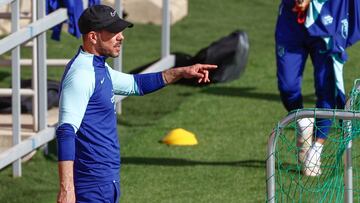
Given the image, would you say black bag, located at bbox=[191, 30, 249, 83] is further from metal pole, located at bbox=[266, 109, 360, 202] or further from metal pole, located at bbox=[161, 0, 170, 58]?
metal pole, located at bbox=[266, 109, 360, 202]

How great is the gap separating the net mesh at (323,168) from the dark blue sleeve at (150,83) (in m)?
0.76

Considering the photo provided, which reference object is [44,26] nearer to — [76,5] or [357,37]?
[76,5]

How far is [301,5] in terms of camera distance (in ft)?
28.0

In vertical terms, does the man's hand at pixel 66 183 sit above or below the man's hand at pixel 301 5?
below

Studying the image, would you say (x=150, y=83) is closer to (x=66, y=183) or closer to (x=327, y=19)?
(x=66, y=183)

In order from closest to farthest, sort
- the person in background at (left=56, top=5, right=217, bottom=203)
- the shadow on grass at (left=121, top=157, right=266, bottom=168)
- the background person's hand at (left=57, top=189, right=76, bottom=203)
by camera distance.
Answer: the background person's hand at (left=57, top=189, right=76, bottom=203), the person in background at (left=56, top=5, right=217, bottom=203), the shadow on grass at (left=121, top=157, right=266, bottom=168)

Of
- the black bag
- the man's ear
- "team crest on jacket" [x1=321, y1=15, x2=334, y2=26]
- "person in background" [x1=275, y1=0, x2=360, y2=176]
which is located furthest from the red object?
the black bag

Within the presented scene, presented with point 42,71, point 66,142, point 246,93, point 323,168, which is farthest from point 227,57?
point 66,142

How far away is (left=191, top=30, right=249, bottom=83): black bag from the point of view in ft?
41.4

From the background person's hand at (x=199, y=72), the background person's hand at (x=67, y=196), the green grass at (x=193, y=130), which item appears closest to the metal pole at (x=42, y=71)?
the green grass at (x=193, y=130)

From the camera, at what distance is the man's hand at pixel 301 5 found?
8547 millimetres

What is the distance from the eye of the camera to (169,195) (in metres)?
8.40

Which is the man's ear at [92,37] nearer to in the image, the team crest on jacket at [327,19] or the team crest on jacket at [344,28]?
the team crest on jacket at [327,19]

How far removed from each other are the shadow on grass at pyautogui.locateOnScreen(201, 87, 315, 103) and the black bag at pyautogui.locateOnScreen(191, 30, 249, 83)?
1.03ft
